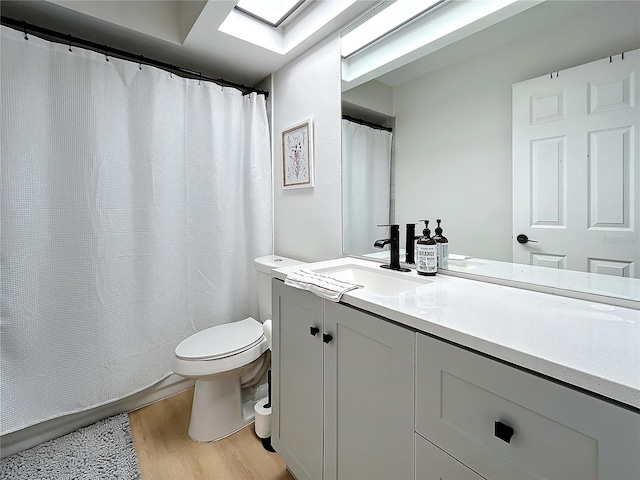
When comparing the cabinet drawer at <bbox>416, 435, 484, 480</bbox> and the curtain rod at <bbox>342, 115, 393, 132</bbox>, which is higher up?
the curtain rod at <bbox>342, 115, 393, 132</bbox>

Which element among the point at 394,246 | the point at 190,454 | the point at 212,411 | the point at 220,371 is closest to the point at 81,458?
the point at 190,454

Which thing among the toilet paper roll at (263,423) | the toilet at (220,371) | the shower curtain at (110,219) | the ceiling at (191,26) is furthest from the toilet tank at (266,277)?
the ceiling at (191,26)

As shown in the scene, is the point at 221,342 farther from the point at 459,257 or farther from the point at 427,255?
the point at 459,257

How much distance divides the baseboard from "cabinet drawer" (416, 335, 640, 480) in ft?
5.76

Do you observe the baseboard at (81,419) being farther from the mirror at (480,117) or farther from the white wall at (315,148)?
the mirror at (480,117)

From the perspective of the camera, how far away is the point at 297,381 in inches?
47.1

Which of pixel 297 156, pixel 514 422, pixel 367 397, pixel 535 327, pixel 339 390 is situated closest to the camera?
pixel 514 422

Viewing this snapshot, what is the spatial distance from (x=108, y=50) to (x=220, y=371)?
1731 mm

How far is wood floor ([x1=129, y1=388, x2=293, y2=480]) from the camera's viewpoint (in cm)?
138

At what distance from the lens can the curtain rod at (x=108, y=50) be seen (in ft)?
4.50

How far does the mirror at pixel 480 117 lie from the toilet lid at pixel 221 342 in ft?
2.73

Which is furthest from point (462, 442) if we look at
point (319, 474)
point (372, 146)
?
point (372, 146)

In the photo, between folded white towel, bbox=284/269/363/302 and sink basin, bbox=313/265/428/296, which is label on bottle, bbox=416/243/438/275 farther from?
folded white towel, bbox=284/269/363/302

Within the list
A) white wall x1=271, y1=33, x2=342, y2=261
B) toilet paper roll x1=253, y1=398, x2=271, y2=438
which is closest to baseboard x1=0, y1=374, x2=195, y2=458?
toilet paper roll x1=253, y1=398, x2=271, y2=438
